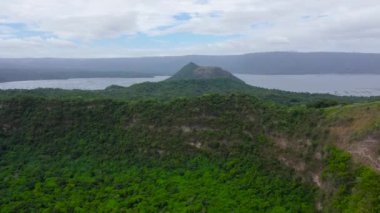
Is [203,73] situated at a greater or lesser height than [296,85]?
greater

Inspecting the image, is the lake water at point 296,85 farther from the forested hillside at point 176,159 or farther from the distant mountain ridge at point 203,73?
the forested hillside at point 176,159

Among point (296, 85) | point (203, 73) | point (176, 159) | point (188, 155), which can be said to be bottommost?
point (176, 159)

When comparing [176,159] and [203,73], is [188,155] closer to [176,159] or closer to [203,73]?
[176,159]

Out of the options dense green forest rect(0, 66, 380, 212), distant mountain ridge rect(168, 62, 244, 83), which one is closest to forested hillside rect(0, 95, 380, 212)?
dense green forest rect(0, 66, 380, 212)

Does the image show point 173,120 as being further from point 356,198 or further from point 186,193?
point 356,198

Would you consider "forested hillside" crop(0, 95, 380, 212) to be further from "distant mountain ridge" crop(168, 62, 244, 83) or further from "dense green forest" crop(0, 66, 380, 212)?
"distant mountain ridge" crop(168, 62, 244, 83)

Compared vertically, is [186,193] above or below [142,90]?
below

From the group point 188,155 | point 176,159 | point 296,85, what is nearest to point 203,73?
point 296,85

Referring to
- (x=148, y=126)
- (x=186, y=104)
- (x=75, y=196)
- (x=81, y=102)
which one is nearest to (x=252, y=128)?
(x=186, y=104)

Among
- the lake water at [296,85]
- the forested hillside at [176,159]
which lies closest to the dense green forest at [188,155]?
the forested hillside at [176,159]
